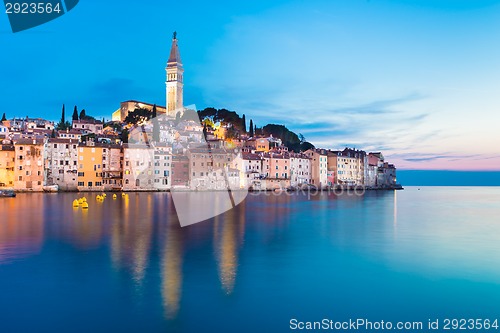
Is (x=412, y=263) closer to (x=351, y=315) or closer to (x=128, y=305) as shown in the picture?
(x=351, y=315)

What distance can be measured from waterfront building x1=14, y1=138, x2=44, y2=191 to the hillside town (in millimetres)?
102

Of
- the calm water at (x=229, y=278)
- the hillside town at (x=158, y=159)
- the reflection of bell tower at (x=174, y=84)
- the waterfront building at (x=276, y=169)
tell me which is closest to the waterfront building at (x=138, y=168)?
the hillside town at (x=158, y=159)

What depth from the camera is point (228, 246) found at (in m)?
14.1

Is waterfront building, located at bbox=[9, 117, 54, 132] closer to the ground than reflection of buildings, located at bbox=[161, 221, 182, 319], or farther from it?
farther from it

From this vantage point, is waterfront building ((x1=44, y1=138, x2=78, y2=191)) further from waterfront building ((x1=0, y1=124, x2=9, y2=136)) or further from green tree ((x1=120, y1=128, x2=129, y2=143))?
waterfront building ((x1=0, y1=124, x2=9, y2=136))

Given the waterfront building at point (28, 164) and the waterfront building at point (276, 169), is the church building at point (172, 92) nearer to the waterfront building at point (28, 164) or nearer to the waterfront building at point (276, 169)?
the waterfront building at point (276, 169)

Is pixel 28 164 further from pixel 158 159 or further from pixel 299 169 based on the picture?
pixel 299 169

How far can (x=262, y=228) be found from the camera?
19.5 m

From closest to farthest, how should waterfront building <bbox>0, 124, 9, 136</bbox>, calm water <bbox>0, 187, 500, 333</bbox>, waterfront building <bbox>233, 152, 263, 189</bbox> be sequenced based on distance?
calm water <bbox>0, 187, 500, 333</bbox>
waterfront building <bbox>0, 124, 9, 136</bbox>
waterfront building <bbox>233, 152, 263, 189</bbox>

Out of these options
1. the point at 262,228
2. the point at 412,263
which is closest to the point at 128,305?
the point at 412,263

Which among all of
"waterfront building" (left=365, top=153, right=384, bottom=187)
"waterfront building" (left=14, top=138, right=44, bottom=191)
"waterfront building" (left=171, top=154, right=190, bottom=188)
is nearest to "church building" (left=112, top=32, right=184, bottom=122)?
"waterfront building" (left=171, top=154, right=190, bottom=188)

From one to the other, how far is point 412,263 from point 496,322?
15.8 feet

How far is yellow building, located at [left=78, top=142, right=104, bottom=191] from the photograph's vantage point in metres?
52.2

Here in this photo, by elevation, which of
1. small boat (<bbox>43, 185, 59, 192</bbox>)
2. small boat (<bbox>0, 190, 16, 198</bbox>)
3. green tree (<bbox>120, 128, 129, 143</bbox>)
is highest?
green tree (<bbox>120, 128, 129, 143</bbox>)
